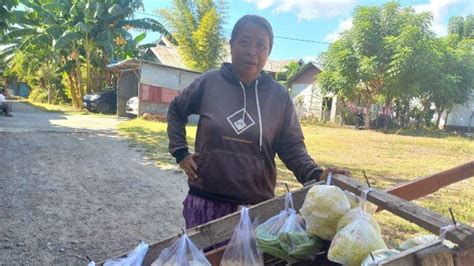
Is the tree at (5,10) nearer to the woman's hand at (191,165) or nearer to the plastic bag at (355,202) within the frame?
the woman's hand at (191,165)

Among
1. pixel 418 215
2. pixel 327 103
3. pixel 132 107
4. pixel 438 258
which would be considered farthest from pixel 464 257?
pixel 327 103

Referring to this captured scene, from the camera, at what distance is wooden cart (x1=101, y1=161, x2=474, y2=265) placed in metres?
0.93

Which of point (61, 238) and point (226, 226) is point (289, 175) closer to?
point (61, 238)

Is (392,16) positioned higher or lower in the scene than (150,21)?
higher

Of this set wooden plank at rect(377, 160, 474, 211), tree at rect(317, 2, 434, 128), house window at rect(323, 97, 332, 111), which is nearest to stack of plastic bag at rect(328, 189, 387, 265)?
wooden plank at rect(377, 160, 474, 211)

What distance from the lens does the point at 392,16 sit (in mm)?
21094

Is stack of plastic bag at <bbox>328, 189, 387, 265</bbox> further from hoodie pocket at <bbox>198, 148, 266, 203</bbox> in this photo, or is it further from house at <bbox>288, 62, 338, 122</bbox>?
house at <bbox>288, 62, 338, 122</bbox>

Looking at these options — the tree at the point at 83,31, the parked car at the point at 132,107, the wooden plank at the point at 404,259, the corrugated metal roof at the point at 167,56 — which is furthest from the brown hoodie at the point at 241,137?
the corrugated metal roof at the point at 167,56

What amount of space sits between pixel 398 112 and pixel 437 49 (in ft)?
15.7

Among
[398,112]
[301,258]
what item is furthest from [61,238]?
[398,112]

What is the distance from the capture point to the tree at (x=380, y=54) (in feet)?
64.2

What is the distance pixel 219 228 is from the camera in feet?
4.86

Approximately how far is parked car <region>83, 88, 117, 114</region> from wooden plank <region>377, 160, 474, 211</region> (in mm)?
19470

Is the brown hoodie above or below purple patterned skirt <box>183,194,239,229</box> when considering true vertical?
above
